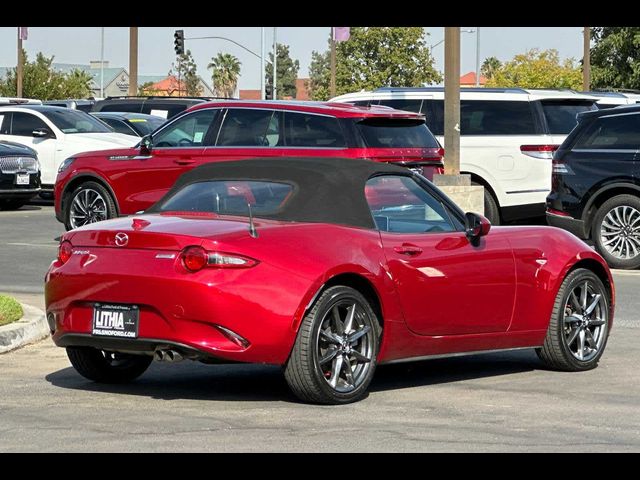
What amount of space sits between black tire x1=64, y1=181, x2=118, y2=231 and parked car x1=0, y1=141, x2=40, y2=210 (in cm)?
592

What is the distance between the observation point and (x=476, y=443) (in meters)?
7.13

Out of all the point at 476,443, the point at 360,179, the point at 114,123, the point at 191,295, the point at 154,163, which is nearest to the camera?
the point at 476,443

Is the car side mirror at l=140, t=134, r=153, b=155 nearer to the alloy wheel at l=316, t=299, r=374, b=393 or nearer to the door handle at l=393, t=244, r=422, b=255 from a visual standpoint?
the door handle at l=393, t=244, r=422, b=255

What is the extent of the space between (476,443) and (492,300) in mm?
2279

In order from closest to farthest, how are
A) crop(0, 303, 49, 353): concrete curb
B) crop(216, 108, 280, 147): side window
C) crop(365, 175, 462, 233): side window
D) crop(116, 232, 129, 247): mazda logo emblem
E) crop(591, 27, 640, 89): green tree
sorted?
crop(116, 232, 129, 247): mazda logo emblem < crop(365, 175, 462, 233): side window < crop(0, 303, 49, 353): concrete curb < crop(216, 108, 280, 147): side window < crop(591, 27, 640, 89): green tree

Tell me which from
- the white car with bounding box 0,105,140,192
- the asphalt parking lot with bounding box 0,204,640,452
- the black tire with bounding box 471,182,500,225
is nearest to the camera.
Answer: the asphalt parking lot with bounding box 0,204,640,452

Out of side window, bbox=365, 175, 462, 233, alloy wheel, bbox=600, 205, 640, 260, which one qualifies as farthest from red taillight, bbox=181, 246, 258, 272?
alloy wheel, bbox=600, 205, 640, 260

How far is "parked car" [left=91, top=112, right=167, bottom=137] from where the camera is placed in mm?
28900

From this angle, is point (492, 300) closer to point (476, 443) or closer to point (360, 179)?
point (360, 179)

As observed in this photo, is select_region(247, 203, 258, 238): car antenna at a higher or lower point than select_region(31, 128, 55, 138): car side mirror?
lower

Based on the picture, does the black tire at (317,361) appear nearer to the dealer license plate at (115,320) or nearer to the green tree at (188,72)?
the dealer license plate at (115,320)

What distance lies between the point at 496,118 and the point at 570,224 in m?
3.89
